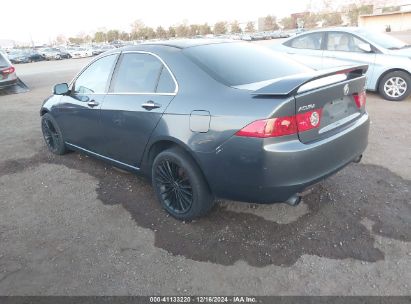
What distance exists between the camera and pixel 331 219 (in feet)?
10.5

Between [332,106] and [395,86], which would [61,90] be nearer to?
[332,106]

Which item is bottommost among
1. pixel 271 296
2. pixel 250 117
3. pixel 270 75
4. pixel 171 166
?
pixel 271 296

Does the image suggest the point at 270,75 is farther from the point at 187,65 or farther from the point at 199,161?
the point at 199,161

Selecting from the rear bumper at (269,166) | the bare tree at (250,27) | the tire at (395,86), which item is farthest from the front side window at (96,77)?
the bare tree at (250,27)

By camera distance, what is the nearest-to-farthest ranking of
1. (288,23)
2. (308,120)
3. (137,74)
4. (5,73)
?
(308,120) < (137,74) < (5,73) < (288,23)

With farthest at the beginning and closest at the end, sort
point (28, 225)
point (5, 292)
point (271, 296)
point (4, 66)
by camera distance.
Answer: point (4, 66) < point (28, 225) < point (5, 292) < point (271, 296)

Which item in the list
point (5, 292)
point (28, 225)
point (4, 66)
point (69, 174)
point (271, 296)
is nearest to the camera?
point (271, 296)

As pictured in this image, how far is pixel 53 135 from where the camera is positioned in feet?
17.3

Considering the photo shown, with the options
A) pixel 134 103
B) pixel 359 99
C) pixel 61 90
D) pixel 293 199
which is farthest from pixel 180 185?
pixel 61 90

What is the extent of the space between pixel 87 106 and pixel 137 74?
952mm

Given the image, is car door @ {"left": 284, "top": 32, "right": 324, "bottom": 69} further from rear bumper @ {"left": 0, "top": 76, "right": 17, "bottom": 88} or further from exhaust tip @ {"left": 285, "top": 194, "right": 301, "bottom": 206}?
rear bumper @ {"left": 0, "top": 76, "right": 17, "bottom": 88}

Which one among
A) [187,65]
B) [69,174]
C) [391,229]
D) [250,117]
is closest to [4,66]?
[69,174]

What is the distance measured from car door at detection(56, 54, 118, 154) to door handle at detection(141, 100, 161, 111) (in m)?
0.87

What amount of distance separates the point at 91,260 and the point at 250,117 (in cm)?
176
